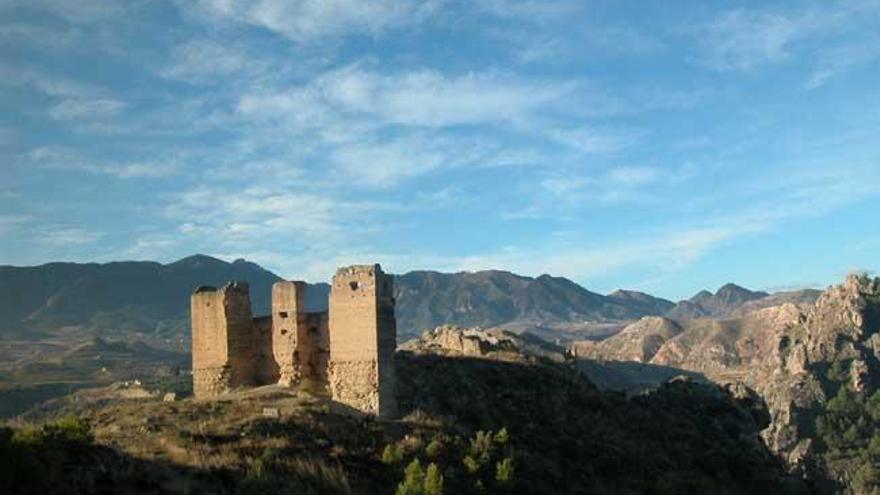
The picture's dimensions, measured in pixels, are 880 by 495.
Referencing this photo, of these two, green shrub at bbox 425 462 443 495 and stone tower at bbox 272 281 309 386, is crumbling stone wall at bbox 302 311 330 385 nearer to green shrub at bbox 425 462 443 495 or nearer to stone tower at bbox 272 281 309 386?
stone tower at bbox 272 281 309 386

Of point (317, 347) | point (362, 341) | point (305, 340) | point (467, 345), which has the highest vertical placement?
point (305, 340)

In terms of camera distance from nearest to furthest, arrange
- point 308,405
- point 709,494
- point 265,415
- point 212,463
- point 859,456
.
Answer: point 212,463 → point 265,415 → point 308,405 → point 709,494 → point 859,456

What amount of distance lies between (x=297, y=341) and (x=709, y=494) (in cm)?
1827

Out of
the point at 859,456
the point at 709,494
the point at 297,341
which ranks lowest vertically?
the point at 859,456

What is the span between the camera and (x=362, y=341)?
30.4 meters

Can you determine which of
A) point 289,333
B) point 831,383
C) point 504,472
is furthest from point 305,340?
point 831,383

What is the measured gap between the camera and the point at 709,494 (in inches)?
1487

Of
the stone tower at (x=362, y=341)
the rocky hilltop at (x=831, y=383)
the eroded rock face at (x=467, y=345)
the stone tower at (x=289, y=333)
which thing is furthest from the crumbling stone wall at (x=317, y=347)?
the rocky hilltop at (x=831, y=383)

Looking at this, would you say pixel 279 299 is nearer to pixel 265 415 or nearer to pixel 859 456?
pixel 265 415

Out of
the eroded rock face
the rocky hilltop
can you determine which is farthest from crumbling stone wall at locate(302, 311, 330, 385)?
the rocky hilltop

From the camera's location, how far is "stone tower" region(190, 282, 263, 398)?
32.3 m

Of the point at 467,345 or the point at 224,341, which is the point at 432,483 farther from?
the point at 467,345

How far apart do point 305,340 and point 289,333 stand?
61 cm

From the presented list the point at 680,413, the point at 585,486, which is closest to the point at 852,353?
the point at 680,413
